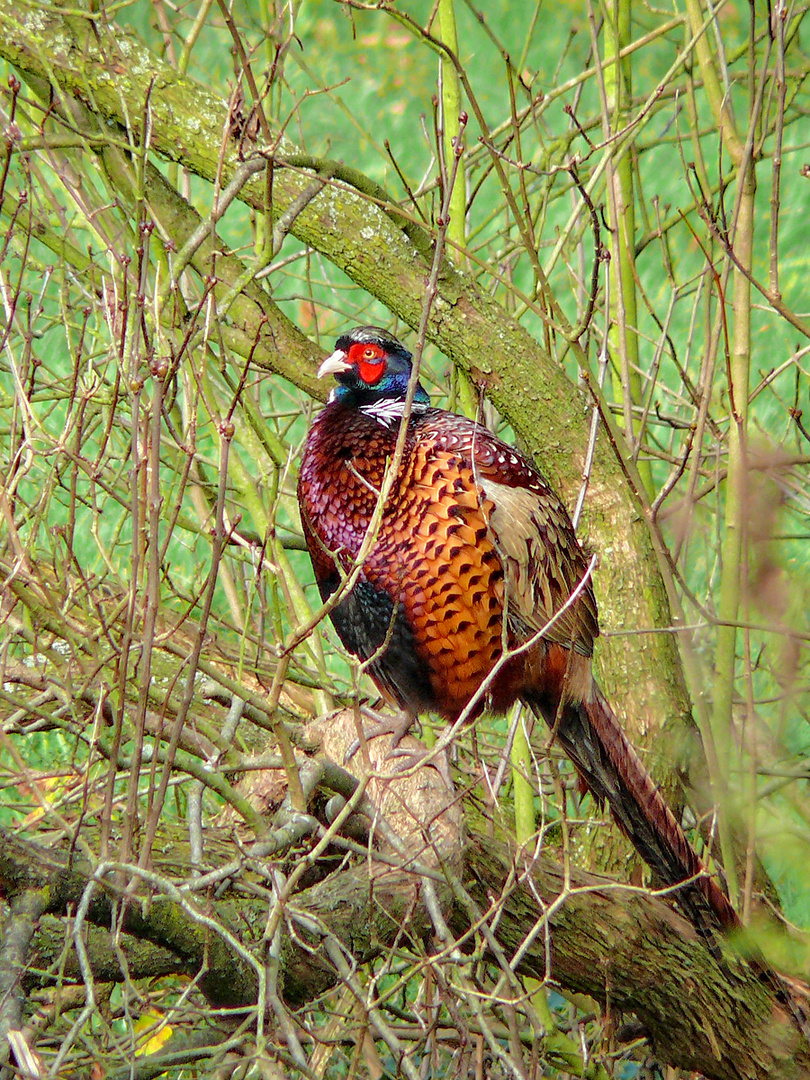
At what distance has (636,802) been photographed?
321 centimetres

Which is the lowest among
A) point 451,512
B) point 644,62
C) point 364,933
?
point 364,933

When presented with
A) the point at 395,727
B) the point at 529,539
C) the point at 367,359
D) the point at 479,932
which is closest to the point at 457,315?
the point at 367,359

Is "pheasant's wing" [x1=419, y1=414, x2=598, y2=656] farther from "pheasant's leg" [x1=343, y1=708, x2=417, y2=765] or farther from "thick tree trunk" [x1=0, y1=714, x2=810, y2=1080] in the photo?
"thick tree trunk" [x1=0, y1=714, x2=810, y2=1080]

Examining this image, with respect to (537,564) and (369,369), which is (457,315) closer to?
(369,369)

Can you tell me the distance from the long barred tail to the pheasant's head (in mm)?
975

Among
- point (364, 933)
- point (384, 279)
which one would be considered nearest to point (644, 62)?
point (384, 279)

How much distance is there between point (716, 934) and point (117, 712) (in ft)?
5.87

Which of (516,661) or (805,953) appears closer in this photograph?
(805,953)

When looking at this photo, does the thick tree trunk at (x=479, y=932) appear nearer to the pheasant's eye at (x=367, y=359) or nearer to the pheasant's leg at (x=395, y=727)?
the pheasant's leg at (x=395, y=727)

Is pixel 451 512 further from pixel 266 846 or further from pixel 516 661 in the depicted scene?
pixel 266 846

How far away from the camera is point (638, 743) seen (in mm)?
3410

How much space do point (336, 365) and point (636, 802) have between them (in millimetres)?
1466

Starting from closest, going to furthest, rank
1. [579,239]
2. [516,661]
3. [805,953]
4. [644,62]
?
[805,953] → [516,661] → [579,239] → [644,62]

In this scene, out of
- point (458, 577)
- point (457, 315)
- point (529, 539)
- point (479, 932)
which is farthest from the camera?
point (457, 315)
